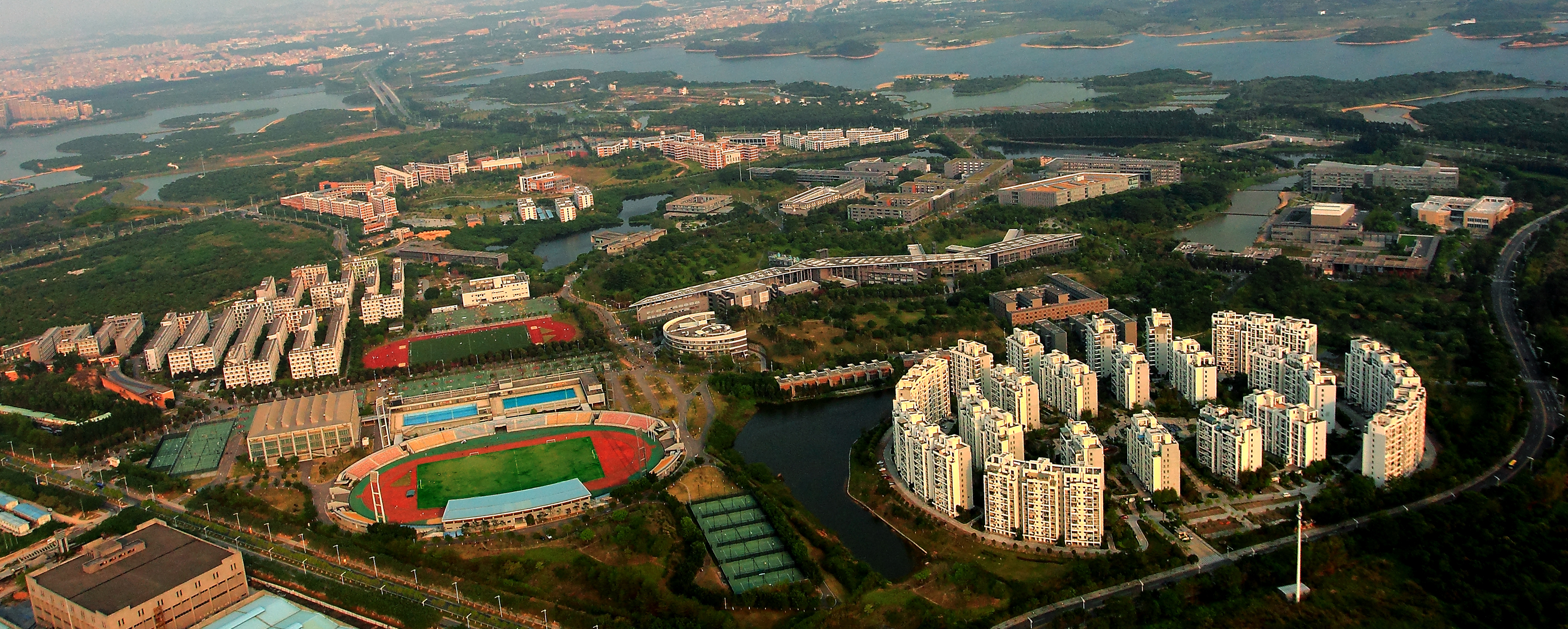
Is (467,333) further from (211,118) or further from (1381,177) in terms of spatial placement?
(211,118)

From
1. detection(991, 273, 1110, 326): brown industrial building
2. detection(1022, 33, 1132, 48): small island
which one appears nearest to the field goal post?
detection(991, 273, 1110, 326): brown industrial building

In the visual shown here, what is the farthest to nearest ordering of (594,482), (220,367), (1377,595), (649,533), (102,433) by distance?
(220,367)
(102,433)
(594,482)
(649,533)
(1377,595)

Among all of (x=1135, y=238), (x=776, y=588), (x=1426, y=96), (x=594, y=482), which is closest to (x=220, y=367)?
(x=594, y=482)

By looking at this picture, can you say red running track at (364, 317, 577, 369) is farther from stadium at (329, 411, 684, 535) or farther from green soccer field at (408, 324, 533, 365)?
stadium at (329, 411, 684, 535)

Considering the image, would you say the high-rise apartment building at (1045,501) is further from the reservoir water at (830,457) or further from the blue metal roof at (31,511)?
the blue metal roof at (31,511)

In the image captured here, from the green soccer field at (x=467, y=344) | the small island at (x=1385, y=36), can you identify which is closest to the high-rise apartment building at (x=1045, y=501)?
the green soccer field at (x=467, y=344)

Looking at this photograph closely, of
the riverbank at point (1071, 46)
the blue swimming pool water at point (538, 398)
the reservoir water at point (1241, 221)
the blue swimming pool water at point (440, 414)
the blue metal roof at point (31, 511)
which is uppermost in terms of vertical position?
the blue metal roof at point (31, 511)

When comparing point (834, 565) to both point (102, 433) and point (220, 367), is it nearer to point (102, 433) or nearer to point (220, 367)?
point (102, 433)
